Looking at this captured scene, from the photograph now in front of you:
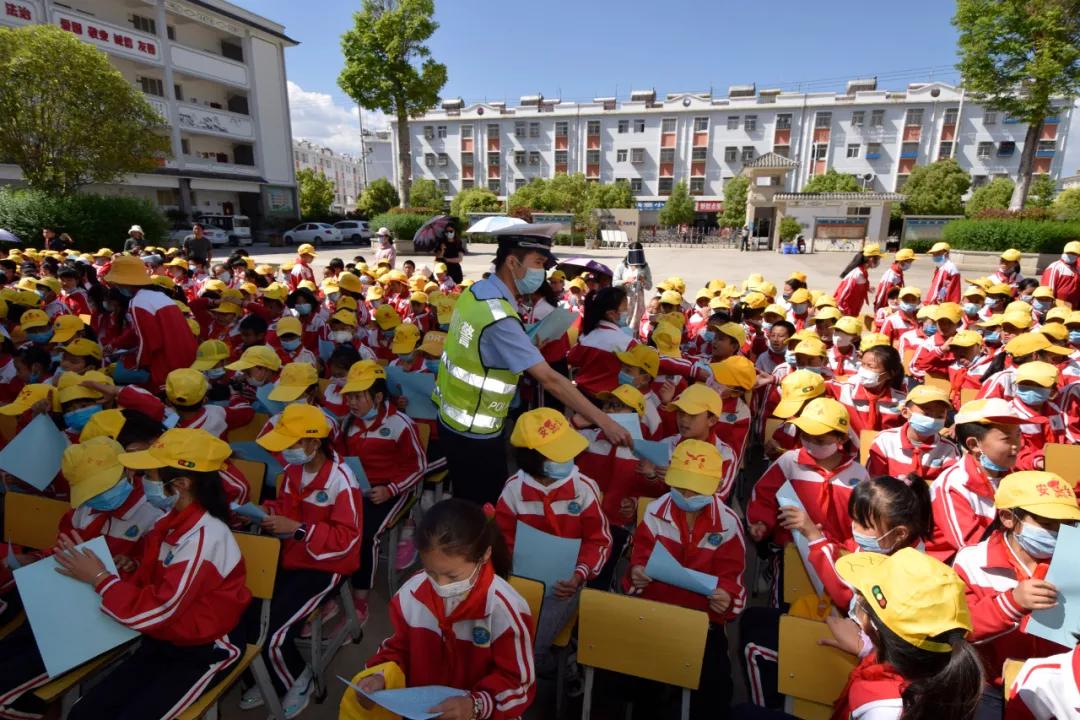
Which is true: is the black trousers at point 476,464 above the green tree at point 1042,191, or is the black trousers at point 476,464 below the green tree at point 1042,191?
below

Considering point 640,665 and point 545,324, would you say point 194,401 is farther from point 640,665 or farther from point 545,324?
point 640,665

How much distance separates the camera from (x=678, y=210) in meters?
49.6

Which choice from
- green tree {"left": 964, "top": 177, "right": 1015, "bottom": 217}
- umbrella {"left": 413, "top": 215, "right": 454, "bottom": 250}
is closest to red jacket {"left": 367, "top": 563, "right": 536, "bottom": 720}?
umbrella {"left": 413, "top": 215, "right": 454, "bottom": 250}

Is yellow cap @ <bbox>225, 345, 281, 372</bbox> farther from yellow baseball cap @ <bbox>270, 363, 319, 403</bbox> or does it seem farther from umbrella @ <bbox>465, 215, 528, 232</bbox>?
umbrella @ <bbox>465, 215, 528, 232</bbox>

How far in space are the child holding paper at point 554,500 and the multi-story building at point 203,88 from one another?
31.3m

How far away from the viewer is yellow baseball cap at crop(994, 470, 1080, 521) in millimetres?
1997

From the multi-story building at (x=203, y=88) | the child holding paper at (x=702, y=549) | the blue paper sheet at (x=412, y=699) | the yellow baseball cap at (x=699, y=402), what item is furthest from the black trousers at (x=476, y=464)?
the multi-story building at (x=203, y=88)

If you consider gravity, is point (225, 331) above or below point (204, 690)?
above

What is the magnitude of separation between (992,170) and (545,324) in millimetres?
64732

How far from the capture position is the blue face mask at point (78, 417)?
3.62 meters

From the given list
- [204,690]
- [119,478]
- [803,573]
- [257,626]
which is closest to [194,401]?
[119,478]

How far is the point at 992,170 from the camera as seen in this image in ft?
166

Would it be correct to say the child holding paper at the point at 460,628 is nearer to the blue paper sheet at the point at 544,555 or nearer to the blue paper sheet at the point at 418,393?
the blue paper sheet at the point at 544,555

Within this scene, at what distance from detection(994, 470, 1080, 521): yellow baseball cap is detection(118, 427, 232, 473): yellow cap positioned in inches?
127
